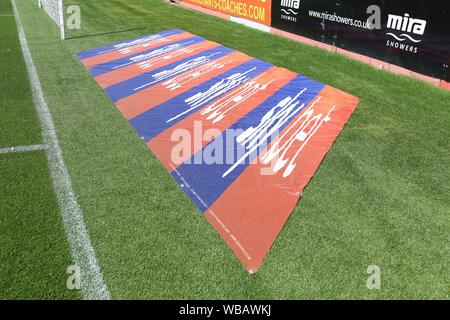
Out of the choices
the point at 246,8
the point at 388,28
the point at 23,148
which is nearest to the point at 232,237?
the point at 23,148

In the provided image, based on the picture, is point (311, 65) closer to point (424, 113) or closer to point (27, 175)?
point (424, 113)

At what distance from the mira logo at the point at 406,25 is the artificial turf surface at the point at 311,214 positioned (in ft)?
4.07

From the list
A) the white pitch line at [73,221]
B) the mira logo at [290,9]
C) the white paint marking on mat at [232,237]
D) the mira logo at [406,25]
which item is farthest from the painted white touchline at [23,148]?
the mira logo at [290,9]

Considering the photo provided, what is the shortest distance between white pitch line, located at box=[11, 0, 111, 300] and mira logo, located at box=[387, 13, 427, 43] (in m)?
7.70

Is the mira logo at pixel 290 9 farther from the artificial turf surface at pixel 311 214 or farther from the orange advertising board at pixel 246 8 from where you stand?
the artificial turf surface at pixel 311 214

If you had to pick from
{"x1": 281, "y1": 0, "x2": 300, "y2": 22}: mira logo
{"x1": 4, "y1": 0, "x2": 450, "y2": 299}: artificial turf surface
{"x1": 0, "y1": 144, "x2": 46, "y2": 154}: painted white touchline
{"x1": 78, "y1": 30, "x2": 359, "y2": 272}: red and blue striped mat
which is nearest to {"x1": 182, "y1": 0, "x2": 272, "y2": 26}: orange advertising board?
{"x1": 281, "y1": 0, "x2": 300, "y2": 22}: mira logo

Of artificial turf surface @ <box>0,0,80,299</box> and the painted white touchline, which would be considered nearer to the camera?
artificial turf surface @ <box>0,0,80,299</box>

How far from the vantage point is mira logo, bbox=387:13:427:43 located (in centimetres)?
827

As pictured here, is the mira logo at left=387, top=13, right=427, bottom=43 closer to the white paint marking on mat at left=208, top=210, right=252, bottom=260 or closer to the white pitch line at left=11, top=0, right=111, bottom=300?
the white paint marking on mat at left=208, top=210, right=252, bottom=260

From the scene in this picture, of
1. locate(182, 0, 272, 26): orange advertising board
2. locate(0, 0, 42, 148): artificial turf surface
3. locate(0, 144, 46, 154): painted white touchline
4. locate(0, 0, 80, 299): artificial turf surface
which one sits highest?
locate(182, 0, 272, 26): orange advertising board

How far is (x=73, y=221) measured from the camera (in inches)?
173

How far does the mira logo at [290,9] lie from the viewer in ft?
40.0

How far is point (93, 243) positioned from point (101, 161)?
6.00 feet

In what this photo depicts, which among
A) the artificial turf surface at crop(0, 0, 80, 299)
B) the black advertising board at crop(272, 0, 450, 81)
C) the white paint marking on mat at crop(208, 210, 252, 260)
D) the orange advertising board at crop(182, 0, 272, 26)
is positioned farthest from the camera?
the orange advertising board at crop(182, 0, 272, 26)
